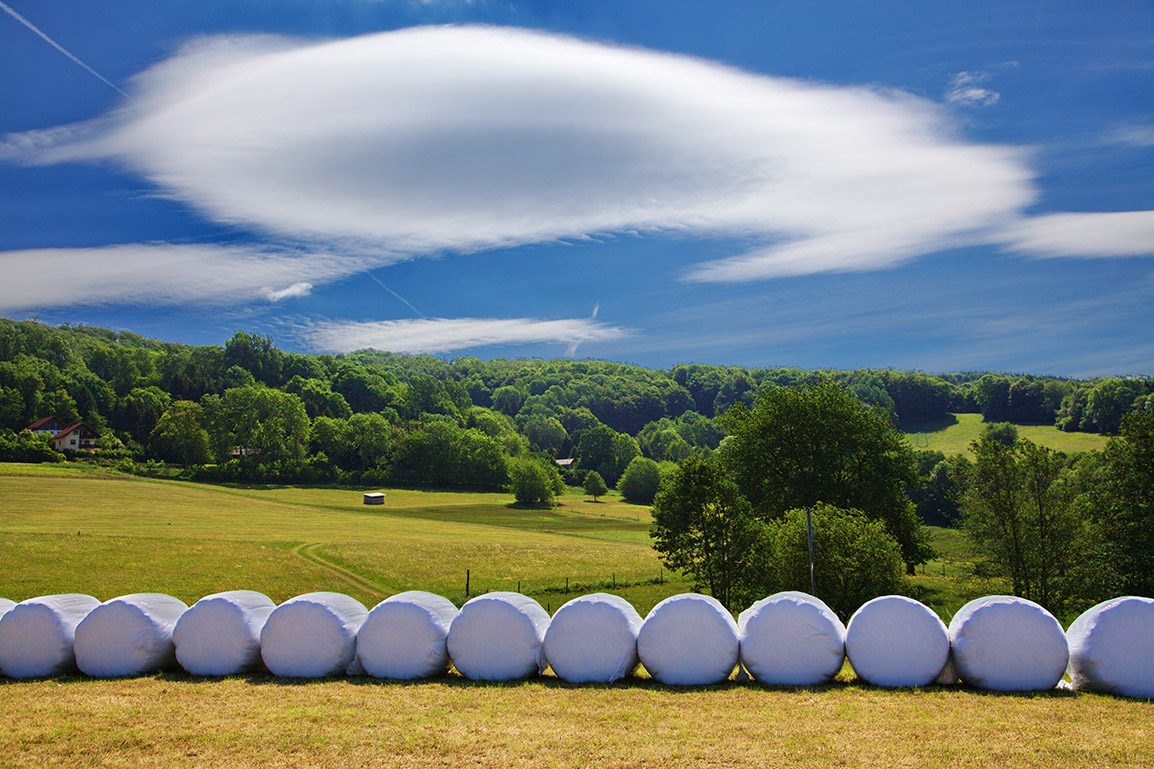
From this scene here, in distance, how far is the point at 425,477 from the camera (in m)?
114

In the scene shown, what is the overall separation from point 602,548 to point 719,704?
49456mm

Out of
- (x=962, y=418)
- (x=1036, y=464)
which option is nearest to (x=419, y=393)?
(x=962, y=418)

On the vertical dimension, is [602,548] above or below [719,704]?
below

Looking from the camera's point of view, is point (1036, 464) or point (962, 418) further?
point (962, 418)

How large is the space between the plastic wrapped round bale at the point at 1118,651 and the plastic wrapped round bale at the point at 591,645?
31.1ft

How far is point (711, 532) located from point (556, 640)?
18.5m

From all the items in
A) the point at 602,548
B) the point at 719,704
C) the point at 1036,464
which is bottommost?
the point at 602,548

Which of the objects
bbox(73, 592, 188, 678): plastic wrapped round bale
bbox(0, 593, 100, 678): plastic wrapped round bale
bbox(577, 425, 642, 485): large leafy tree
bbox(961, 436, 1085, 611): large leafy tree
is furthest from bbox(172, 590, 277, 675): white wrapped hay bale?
bbox(577, 425, 642, 485): large leafy tree

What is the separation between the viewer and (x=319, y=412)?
14888cm

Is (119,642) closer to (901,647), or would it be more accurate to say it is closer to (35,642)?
(35,642)

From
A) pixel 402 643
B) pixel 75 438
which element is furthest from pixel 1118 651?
pixel 75 438

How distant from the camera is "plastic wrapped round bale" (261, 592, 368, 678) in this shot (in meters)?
16.0

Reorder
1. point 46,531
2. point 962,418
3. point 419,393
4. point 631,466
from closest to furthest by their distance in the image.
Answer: point 46,531, point 631,466, point 962,418, point 419,393

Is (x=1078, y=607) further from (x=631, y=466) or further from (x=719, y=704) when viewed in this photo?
(x=631, y=466)
